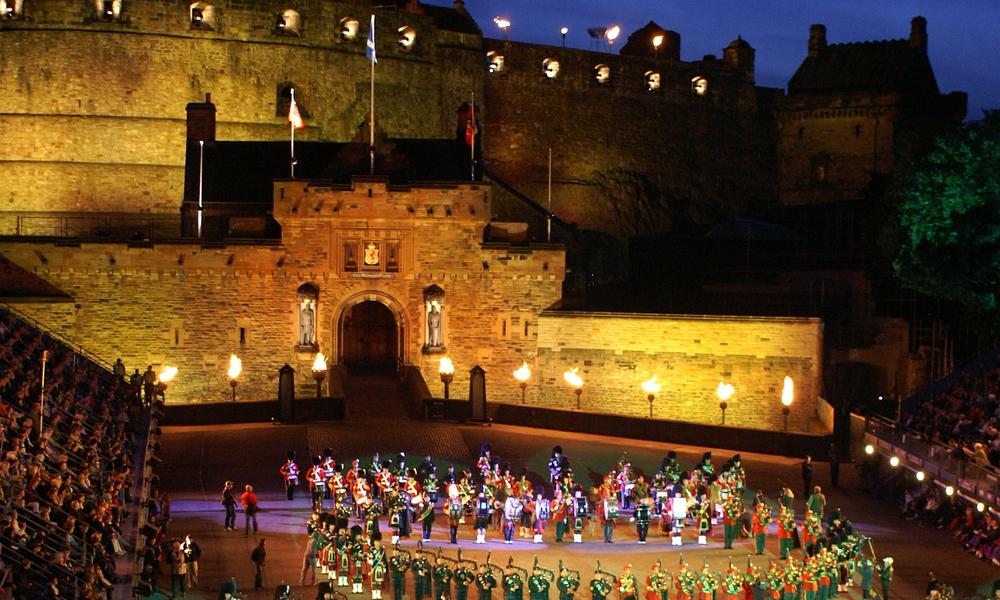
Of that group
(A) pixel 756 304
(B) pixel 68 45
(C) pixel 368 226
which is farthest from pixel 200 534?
(B) pixel 68 45

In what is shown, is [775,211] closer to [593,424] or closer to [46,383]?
[593,424]

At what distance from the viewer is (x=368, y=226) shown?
51.8 m

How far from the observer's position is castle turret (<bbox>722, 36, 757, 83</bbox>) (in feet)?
262

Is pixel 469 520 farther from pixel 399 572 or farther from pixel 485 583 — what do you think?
pixel 485 583

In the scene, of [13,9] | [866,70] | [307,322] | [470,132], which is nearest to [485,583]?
[307,322]

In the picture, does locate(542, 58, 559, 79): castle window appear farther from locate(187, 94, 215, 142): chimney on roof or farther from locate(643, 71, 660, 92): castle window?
locate(187, 94, 215, 142): chimney on roof

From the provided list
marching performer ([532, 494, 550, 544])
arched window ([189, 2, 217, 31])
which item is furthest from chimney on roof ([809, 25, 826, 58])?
marching performer ([532, 494, 550, 544])

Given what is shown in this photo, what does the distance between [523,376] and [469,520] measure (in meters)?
15.2

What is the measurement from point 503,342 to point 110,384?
48.5 feet

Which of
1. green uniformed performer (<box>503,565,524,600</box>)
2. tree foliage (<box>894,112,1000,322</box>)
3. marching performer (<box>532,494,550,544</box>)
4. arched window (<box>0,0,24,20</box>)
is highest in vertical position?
arched window (<box>0,0,24,20</box>)

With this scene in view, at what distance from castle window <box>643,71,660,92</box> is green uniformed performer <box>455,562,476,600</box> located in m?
48.9

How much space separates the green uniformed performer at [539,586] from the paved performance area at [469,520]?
1995 millimetres

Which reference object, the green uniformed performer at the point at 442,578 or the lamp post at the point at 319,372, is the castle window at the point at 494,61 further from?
the green uniformed performer at the point at 442,578

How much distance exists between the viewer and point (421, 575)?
98.7ft
